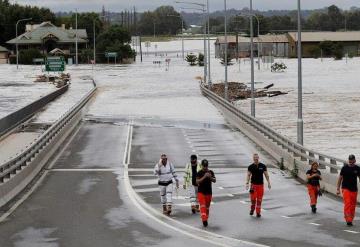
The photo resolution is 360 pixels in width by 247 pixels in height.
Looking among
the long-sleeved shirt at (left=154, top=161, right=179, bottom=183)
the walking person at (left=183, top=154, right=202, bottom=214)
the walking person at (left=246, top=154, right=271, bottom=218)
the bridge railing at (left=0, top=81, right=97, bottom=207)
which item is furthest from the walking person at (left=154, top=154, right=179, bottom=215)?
the bridge railing at (left=0, top=81, right=97, bottom=207)

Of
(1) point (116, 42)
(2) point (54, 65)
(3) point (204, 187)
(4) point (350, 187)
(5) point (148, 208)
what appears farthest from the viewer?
(1) point (116, 42)

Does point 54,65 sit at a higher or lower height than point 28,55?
lower

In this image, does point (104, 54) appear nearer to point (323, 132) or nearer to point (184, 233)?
point (323, 132)

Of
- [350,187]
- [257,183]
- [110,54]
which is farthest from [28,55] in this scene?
[350,187]

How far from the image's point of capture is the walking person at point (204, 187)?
56.7 feet

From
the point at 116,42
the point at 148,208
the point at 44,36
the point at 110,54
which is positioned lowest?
the point at 148,208

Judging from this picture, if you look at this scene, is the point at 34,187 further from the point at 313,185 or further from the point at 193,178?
the point at 313,185

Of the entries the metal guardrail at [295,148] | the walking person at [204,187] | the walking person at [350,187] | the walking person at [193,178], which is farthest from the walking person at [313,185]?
the walking person at [204,187]

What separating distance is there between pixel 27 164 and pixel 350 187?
12765 millimetres

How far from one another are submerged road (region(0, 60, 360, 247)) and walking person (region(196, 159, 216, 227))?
0.31 meters

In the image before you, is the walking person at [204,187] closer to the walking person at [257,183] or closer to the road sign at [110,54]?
the walking person at [257,183]

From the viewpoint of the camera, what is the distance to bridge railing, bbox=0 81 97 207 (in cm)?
2230

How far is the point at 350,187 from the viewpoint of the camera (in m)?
17.2

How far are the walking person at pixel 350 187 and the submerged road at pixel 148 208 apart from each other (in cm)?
37
